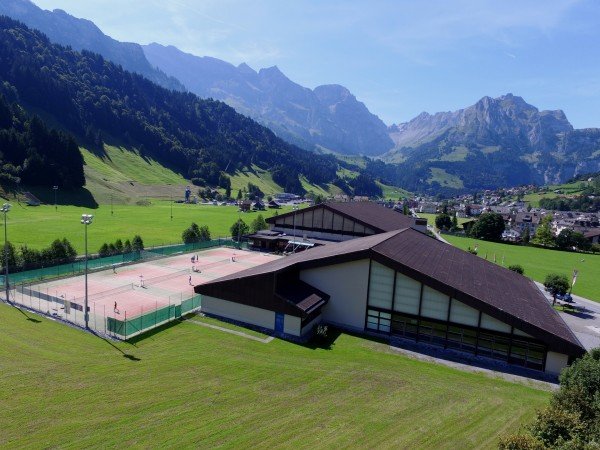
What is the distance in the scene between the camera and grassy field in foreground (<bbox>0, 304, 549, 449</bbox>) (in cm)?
1706

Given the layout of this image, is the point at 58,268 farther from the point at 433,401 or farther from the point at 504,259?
the point at 504,259

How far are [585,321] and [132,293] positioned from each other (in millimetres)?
49486

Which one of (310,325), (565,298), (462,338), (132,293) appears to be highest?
(462,338)

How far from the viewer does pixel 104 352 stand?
25406 millimetres

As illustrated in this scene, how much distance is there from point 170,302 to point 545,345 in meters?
31.8

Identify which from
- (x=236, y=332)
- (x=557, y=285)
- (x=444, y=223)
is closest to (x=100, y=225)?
(x=236, y=332)

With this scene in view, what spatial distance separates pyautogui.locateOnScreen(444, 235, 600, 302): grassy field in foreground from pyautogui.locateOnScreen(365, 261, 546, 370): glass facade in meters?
36.7

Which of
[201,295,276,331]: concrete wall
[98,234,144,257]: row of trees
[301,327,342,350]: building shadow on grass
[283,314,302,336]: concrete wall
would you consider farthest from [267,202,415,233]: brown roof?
[283,314,302,336]: concrete wall

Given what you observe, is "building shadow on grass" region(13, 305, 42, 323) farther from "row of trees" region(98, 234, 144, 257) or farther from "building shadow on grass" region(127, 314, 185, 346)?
"row of trees" region(98, 234, 144, 257)

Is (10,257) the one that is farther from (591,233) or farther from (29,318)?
(591,233)

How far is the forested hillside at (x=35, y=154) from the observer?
11769 centimetres

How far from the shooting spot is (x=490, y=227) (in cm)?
11219

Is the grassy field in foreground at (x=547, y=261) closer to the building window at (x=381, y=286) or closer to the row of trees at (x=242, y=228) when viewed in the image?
the building window at (x=381, y=286)

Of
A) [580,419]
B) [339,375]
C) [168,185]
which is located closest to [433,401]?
[339,375]
